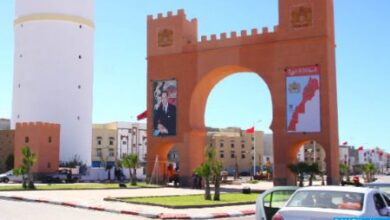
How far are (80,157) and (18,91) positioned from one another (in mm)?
9835

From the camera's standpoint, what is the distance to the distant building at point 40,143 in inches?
1770

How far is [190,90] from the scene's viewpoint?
3759 cm

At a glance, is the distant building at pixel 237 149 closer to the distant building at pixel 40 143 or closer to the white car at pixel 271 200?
the distant building at pixel 40 143

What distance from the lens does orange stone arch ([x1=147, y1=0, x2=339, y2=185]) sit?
32.8 m

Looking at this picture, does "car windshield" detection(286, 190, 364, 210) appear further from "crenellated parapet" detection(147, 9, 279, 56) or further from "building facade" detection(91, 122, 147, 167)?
"building facade" detection(91, 122, 147, 167)

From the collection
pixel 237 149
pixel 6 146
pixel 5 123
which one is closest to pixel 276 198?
pixel 6 146

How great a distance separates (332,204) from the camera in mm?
8383

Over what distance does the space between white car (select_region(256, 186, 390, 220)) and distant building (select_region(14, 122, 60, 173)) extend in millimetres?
38863

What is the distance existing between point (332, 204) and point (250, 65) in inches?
1085

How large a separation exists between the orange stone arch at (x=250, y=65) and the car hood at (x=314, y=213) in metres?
24.6

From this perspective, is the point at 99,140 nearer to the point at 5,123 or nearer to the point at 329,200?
the point at 5,123

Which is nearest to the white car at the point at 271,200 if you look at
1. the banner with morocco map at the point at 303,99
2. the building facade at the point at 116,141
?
the banner with morocco map at the point at 303,99

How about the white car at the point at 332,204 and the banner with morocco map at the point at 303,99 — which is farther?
the banner with morocco map at the point at 303,99

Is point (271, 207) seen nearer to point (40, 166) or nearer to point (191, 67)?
point (191, 67)
